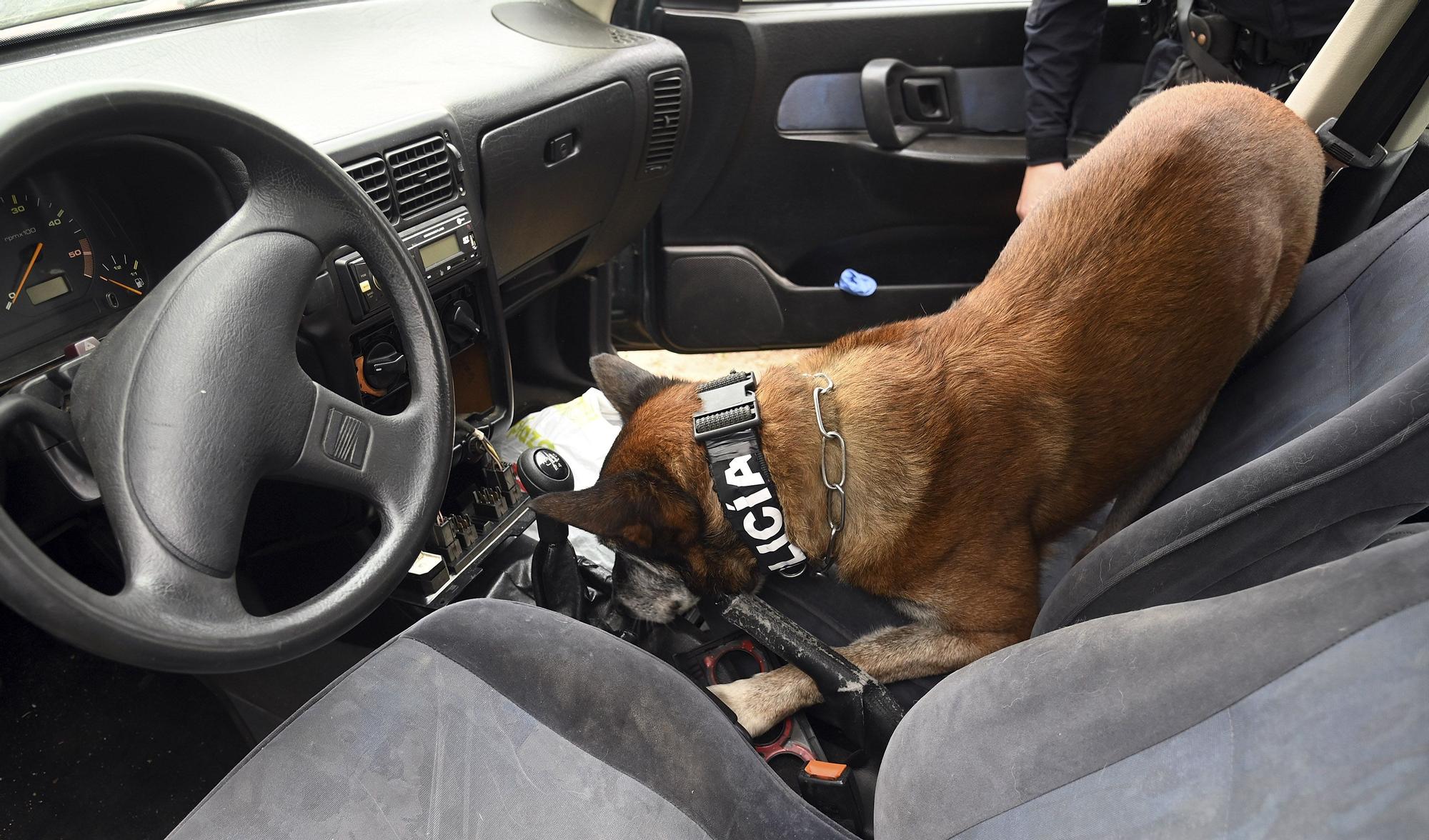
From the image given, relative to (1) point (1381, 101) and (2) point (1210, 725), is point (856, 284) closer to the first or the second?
(1) point (1381, 101)

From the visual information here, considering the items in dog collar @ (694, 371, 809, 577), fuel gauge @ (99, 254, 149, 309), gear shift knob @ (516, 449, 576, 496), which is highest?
fuel gauge @ (99, 254, 149, 309)

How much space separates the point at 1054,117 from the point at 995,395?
131 centimetres

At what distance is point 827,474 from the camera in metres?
1.93

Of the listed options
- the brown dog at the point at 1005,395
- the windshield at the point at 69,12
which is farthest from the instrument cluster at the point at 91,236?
the brown dog at the point at 1005,395

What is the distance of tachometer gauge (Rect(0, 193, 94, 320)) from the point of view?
126 cm

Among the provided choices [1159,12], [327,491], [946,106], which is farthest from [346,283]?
[1159,12]

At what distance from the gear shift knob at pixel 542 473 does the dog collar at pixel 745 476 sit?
0.45 metres

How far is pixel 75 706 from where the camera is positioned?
1.84 metres

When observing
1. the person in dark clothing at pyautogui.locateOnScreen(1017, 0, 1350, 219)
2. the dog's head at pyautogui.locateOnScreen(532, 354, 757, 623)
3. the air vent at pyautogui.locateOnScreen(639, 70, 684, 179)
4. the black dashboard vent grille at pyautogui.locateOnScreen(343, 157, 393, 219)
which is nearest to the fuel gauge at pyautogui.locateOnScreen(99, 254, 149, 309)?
the black dashboard vent grille at pyautogui.locateOnScreen(343, 157, 393, 219)

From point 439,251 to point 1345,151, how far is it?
1.95 meters

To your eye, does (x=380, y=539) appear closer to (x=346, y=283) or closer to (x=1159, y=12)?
(x=346, y=283)

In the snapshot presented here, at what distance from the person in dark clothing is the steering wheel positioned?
1.75m

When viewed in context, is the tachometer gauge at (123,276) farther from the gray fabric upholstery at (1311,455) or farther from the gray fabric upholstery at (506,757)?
the gray fabric upholstery at (1311,455)

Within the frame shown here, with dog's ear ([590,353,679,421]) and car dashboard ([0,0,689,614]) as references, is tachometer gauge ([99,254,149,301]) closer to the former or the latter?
car dashboard ([0,0,689,614])
